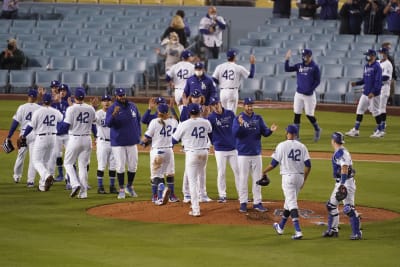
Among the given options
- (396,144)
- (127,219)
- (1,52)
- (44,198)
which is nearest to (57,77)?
(1,52)

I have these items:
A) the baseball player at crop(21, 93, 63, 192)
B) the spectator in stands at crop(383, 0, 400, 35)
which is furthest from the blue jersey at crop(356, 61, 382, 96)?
the baseball player at crop(21, 93, 63, 192)

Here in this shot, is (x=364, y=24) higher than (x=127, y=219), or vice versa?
(x=364, y=24)

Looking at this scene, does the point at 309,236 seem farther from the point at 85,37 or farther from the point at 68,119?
the point at 85,37

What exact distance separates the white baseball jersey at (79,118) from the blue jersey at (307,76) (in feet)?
21.9

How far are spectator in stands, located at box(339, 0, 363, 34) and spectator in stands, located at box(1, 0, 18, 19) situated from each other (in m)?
11.6

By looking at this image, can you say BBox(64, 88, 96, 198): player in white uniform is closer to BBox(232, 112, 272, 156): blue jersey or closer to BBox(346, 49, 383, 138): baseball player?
BBox(232, 112, 272, 156): blue jersey

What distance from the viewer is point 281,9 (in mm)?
36594

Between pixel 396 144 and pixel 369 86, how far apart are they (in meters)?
1.56

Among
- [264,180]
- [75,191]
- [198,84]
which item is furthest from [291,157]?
[198,84]

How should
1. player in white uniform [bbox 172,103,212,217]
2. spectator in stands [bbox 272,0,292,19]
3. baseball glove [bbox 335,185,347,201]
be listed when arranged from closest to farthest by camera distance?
baseball glove [bbox 335,185,347,201], player in white uniform [bbox 172,103,212,217], spectator in stands [bbox 272,0,292,19]

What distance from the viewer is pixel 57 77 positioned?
111ft

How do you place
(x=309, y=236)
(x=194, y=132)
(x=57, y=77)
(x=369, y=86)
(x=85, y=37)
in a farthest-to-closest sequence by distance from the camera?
(x=85, y=37) → (x=57, y=77) → (x=369, y=86) → (x=194, y=132) → (x=309, y=236)

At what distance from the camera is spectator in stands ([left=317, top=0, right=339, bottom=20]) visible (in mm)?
35156

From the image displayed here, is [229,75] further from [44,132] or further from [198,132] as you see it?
[198,132]
